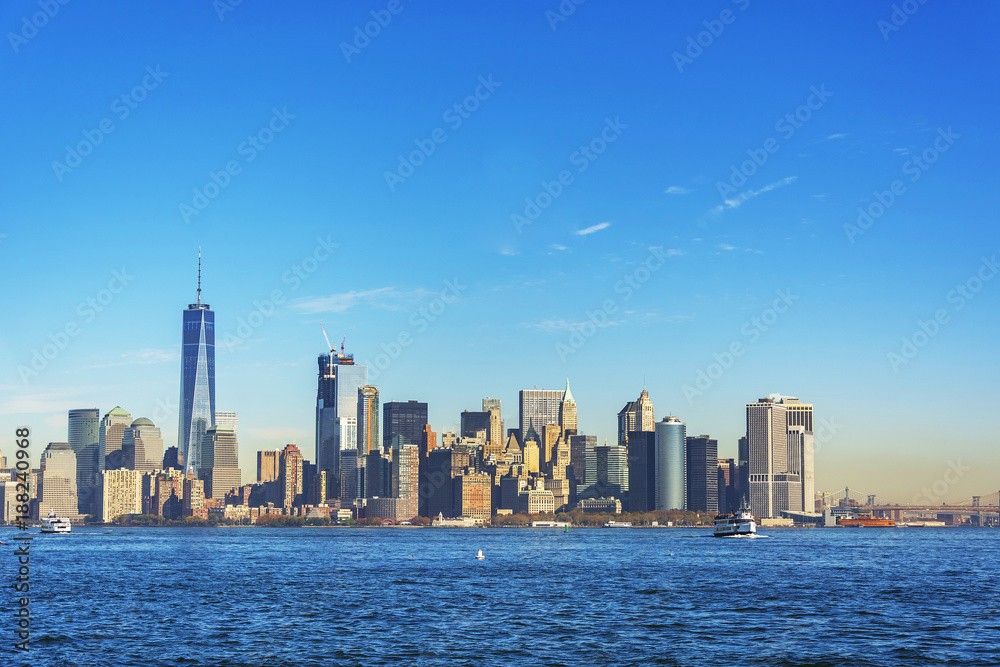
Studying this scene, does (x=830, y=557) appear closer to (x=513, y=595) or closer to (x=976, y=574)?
(x=976, y=574)

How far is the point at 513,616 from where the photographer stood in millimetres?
79000

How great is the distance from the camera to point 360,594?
96688mm

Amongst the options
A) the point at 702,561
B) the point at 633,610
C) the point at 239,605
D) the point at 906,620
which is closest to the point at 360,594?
the point at 239,605

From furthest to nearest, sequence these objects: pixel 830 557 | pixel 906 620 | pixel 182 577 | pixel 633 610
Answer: pixel 830 557, pixel 182 577, pixel 633 610, pixel 906 620

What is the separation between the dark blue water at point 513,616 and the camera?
61.5 m

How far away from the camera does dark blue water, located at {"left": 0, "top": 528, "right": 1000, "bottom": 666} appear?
61500 mm

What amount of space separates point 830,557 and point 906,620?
9655cm

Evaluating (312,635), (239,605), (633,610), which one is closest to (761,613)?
(633,610)

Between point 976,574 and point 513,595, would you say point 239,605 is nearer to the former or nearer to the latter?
point 513,595

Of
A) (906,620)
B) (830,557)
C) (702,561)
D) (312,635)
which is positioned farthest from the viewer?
(830,557)

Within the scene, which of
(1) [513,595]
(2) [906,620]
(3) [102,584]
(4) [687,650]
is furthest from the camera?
(3) [102,584]

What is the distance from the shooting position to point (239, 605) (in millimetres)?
87000

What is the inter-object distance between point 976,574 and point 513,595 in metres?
63.4

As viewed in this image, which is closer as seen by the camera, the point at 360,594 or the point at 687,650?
the point at 687,650
